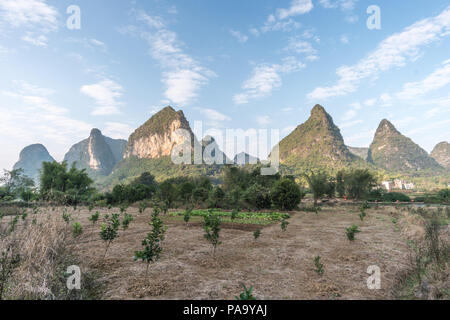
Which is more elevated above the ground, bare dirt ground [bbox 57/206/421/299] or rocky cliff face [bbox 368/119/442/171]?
rocky cliff face [bbox 368/119/442/171]

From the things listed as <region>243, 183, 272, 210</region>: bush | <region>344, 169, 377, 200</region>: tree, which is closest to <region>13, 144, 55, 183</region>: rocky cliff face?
<region>243, 183, 272, 210</region>: bush

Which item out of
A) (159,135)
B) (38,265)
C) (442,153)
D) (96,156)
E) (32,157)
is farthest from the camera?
(32,157)

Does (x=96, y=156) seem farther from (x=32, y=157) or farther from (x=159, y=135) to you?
(x=159, y=135)

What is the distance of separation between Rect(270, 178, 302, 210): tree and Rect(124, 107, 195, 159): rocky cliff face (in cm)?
10523

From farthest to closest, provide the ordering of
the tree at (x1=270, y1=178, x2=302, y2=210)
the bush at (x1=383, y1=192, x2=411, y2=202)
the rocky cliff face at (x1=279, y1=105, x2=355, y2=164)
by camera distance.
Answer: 1. the rocky cliff face at (x1=279, y1=105, x2=355, y2=164)
2. the bush at (x1=383, y1=192, x2=411, y2=202)
3. the tree at (x1=270, y1=178, x2=302, y2=210)

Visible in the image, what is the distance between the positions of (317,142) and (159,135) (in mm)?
99931

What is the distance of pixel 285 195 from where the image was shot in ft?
82.5

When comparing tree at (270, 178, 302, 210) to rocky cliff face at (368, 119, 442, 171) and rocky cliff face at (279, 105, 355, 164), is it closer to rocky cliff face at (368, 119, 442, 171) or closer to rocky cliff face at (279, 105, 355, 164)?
rocky cliff face at (279, 105, 355, 164)

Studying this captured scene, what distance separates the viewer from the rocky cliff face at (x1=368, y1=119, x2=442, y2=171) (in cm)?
12494

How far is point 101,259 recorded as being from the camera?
6.73 meters

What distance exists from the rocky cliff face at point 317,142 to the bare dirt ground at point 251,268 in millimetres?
103605

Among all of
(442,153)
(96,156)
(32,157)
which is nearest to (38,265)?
(96,156)
